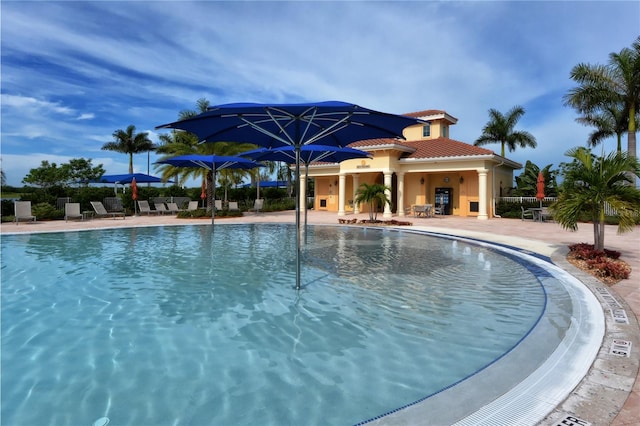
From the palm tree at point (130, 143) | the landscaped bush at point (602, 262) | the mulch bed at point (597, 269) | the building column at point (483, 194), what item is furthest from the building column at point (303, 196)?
the palm tree at point (130, 143)

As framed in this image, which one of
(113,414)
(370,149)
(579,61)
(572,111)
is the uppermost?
(579,61)

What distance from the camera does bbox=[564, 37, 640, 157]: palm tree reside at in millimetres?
21641

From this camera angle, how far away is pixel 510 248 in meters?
10.8

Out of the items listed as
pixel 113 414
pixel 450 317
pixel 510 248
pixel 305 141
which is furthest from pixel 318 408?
pixel 510 248

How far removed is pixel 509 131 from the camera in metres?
34.8

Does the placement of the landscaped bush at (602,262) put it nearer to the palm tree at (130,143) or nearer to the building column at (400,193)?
the building column at (400,193)

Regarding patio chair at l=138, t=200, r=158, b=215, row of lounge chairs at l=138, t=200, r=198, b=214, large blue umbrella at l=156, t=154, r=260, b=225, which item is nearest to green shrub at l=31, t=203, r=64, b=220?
patio chair at l=138, t=200, r=158, b=215

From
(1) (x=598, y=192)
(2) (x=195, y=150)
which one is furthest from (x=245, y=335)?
(2) (x=195, y=150)

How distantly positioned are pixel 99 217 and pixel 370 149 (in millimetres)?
18880

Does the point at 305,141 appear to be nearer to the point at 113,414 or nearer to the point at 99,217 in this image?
the point at 113,414

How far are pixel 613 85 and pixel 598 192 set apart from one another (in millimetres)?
20286

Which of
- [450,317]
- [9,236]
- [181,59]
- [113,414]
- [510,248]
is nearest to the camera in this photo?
[113,414]

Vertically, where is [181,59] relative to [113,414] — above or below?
above

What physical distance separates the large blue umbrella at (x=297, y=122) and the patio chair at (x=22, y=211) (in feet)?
55.6
